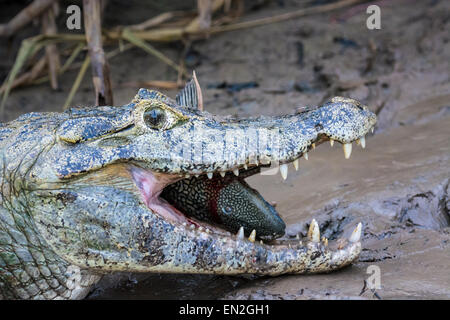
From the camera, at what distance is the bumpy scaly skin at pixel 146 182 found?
2.70 m

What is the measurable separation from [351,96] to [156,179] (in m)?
3.10

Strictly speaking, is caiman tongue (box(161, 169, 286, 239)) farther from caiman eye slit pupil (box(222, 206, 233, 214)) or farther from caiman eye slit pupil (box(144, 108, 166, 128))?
caiman eye slit pupil (box(144, 108, 166, 128))

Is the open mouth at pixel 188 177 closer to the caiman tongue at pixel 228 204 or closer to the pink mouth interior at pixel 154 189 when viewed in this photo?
the pink mouth interior at pixel 154 189

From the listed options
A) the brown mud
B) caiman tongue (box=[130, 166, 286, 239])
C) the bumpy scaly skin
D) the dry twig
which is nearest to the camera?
the bumpy scaly skin

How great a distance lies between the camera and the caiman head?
2699 millimetres

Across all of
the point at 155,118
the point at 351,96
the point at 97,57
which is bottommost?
the point at 155,118

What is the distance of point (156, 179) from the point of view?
9.20 ft

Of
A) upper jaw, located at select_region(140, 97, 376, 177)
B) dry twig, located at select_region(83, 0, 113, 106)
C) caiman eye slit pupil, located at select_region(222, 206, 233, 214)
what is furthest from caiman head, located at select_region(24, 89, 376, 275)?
dry twig, located at select_region(83, 0, 113, 106)


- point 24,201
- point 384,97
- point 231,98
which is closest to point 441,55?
point 384,97

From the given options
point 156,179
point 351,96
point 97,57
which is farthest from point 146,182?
point 351,96

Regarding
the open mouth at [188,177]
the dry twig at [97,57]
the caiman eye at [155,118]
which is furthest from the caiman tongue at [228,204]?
the dry twig at [97,57]

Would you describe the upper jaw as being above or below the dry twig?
below

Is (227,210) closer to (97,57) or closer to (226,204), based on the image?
(226,204)

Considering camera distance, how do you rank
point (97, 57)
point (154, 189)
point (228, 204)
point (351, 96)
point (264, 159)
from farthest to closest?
point (351, 96) < point (97, 57) < point (228, 204) < point (154, 189) < point (264, 159)
